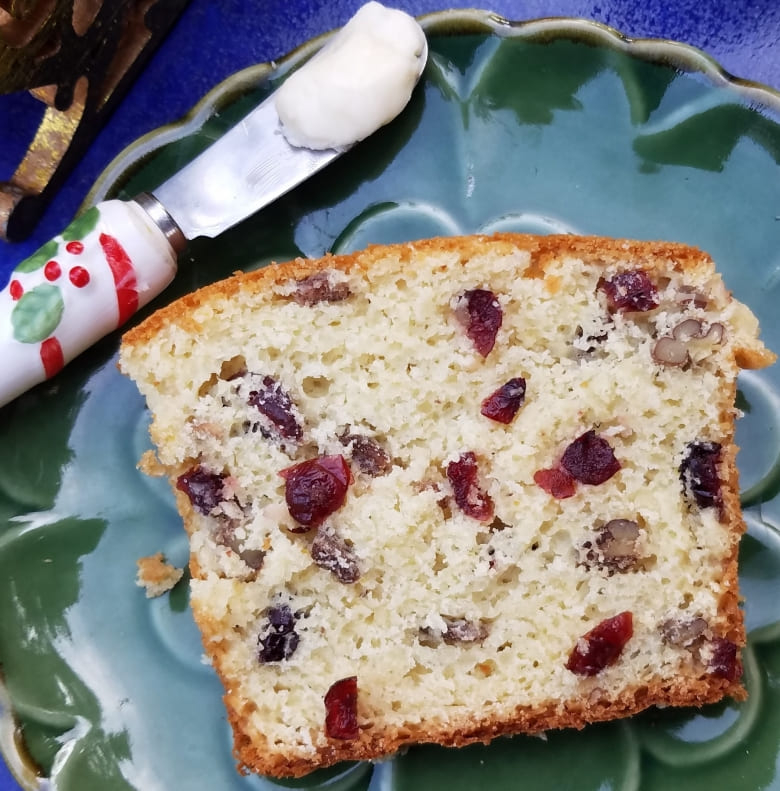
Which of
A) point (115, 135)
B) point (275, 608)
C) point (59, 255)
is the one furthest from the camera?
point (115, 135)

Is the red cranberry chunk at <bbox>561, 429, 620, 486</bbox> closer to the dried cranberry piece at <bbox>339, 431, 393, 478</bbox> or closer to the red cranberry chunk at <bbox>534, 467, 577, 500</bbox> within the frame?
the red cranberry chunk at <bbox>534, 467, 577, 500</bbox>

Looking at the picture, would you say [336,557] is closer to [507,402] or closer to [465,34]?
[507,402]

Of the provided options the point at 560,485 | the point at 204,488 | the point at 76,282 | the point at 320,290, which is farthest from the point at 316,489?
the point at 76,282

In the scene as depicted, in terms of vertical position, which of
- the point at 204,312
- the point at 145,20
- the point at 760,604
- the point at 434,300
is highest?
the point at 145,20

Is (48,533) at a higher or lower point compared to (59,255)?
lower

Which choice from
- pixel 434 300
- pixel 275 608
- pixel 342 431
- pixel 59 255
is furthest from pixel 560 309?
pixel 59 255

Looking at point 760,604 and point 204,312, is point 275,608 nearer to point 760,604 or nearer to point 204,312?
point 204,312

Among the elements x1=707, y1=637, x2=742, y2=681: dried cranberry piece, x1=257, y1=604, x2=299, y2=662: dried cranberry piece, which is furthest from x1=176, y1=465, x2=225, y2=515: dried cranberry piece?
x1=707, y1=637, x2=742, y2=681: dried cranberry piece

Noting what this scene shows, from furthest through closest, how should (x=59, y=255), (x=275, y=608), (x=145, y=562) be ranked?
(x=145, y=562) → (x=59, y=255) → (x=275, y=608)
